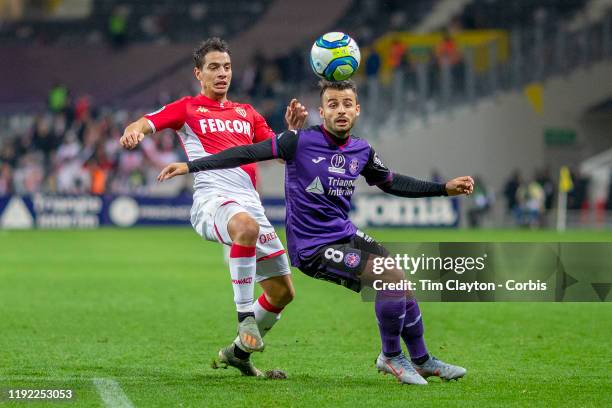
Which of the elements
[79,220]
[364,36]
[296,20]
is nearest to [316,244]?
[79,220]

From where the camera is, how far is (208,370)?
882 centimetres

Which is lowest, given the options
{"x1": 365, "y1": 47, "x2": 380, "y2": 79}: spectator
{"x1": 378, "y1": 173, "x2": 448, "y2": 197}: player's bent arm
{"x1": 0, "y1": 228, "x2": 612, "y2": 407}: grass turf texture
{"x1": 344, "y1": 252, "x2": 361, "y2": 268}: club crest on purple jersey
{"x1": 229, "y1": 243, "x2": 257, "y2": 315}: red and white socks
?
{"x1": 0, "y1": 228, "x2": 612, "y2": 407}: grass turf texture

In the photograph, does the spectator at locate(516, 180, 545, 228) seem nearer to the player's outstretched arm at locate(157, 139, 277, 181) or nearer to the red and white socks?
the red and white socks

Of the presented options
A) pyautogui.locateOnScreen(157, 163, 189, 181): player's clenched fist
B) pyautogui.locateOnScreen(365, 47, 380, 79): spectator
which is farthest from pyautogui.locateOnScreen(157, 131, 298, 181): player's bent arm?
pyautogui.locateOnScreen(365, 47, 380, 79): spectator

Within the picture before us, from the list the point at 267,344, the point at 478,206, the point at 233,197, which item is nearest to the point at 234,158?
the point at 233,197

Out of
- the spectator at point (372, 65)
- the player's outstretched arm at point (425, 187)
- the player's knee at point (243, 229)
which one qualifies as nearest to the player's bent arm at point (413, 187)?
the player's outstretched arm at point (425, 187)

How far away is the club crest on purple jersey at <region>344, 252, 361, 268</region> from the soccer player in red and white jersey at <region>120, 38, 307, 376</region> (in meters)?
0.70

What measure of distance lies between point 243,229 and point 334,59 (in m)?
1.53

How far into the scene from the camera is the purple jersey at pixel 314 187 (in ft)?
26.4

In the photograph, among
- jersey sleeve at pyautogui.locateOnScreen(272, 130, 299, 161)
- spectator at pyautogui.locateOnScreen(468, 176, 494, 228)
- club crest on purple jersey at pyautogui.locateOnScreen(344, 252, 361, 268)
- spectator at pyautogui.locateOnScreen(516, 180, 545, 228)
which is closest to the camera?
club crest on purple jersey at pyautogui.locateOnScreen(344, 252, 361, 268)

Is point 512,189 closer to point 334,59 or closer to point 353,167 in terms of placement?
point 334,59

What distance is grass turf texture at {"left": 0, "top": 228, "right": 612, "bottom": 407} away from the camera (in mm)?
7668

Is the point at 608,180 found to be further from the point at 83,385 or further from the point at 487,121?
the point at 83,385

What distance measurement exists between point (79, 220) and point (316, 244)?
77.9ft
